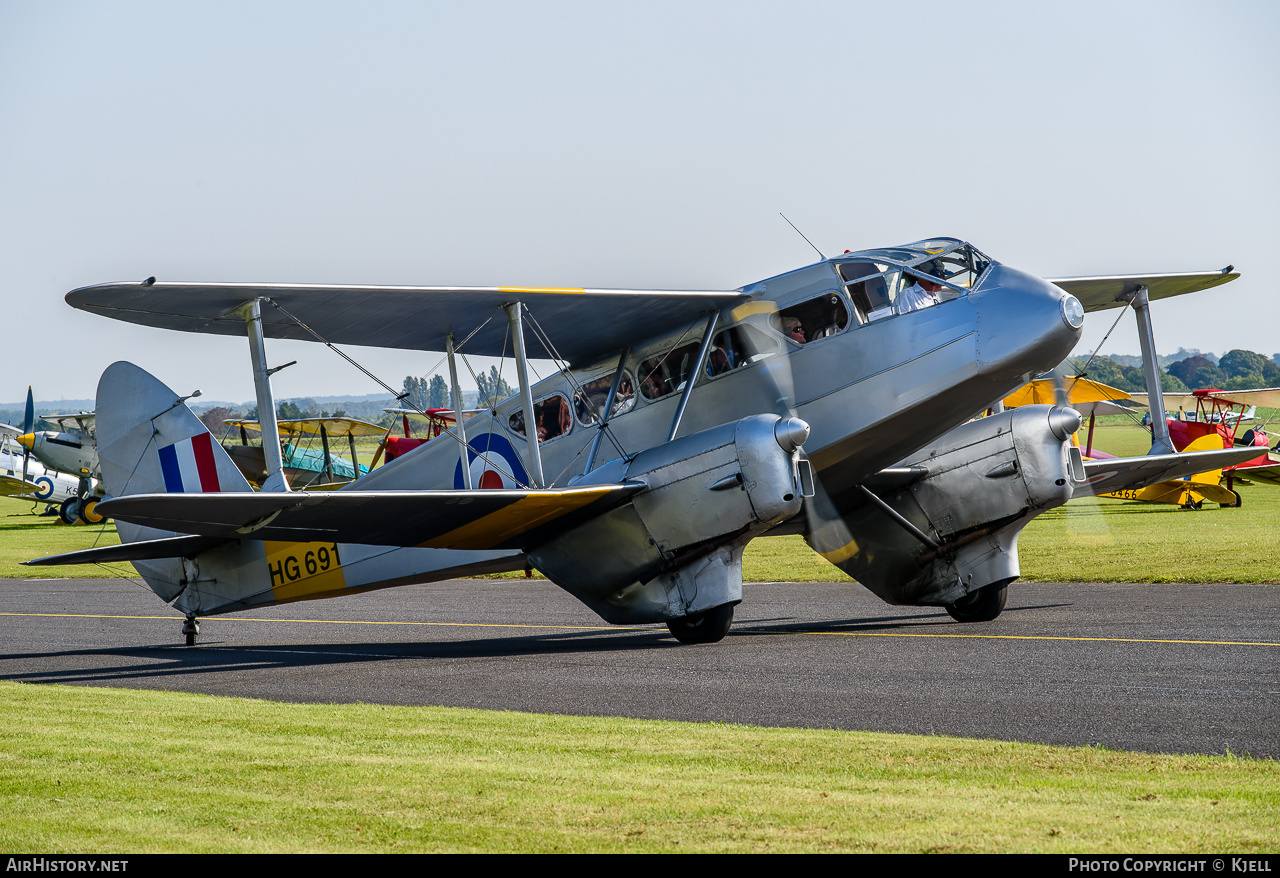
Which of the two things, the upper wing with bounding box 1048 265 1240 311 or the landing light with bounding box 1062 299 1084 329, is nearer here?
the landing light with bounding box 1062 299 1084 329

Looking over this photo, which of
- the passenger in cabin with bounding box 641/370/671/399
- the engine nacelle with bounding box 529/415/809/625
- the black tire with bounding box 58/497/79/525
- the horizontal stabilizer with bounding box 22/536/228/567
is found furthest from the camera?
the black tire with bounding box 58/497/79/525

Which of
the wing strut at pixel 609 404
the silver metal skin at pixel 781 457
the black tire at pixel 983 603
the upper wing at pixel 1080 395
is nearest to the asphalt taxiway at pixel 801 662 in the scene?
the black tire at pixel 983 603

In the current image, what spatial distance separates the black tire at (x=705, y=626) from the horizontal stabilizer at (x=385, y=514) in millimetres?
1610

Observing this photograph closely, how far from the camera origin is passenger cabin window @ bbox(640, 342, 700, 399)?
46.6ft

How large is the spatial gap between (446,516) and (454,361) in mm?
2546

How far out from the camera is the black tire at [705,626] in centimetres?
1342

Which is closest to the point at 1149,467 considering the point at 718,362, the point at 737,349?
the point at 737,349

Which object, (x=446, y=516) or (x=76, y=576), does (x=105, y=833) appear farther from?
(x=76, y=576)

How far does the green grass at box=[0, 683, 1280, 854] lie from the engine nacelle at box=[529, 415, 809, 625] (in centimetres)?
427

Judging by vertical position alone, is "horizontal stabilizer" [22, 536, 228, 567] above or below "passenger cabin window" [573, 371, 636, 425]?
below

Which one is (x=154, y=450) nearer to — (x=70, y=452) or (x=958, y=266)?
(x=958, y=266)

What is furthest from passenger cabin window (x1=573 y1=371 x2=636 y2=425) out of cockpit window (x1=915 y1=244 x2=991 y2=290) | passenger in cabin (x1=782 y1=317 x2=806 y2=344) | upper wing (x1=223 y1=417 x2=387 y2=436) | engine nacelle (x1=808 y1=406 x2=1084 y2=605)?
upper wing (x1=223 y1=417 x2=387 y2=436)

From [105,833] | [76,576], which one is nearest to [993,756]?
[105,833]

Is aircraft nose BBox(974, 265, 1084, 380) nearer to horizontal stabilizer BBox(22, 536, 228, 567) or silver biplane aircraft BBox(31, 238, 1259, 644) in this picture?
silver biplane aircraft BBox(31, 238, 1259, 644)
